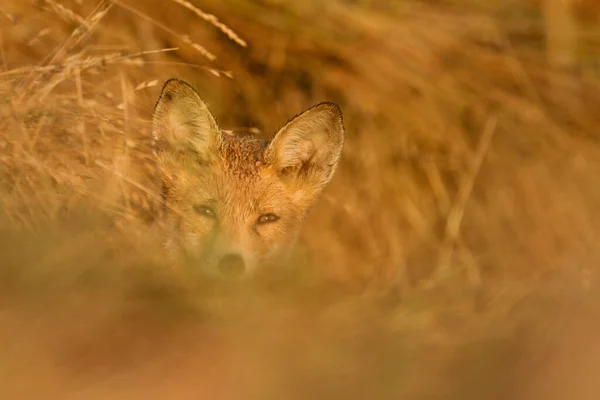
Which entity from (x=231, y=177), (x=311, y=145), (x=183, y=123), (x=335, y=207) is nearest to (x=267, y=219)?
(x=231, y=177)

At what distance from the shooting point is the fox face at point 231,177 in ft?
8.28

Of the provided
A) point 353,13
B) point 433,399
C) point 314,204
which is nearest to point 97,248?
point 433,399

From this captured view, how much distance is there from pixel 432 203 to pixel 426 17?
0.71 meters

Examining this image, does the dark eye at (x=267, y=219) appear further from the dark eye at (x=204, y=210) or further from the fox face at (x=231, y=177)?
the dark eye at (x=204, y=210)

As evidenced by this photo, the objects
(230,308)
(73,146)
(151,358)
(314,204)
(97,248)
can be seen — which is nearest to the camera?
(151,358)

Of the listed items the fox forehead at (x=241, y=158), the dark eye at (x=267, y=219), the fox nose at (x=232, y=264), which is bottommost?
the fox nose at (x=232, y=264)

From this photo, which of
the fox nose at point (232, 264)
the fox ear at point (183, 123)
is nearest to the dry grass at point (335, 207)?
the fox ear at point (183, 123)

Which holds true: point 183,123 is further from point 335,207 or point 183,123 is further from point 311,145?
point 335,207

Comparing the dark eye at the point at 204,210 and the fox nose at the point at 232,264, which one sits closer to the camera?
the fox nose at the point at 232,264

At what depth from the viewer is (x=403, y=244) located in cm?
301

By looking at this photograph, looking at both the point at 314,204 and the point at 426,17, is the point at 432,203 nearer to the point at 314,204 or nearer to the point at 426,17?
the point at 314,204

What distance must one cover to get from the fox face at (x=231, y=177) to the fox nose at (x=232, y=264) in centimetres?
1

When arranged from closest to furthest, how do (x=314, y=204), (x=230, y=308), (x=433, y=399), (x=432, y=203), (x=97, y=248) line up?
(x=433, y=399) → (x=230, y=308) → (x=97, y=248) → (x=314, y=204) → (x=432, y=203)

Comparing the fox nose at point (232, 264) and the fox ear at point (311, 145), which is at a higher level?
the fox ear at point (311, 145)
